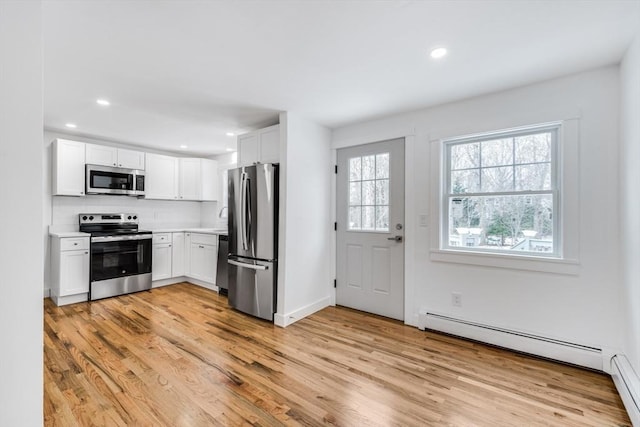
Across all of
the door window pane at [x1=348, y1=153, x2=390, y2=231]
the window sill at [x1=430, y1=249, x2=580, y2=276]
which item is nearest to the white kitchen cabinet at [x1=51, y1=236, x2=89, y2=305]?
the door window pane at [x1=348, y1=153, x2=390, y2=231]

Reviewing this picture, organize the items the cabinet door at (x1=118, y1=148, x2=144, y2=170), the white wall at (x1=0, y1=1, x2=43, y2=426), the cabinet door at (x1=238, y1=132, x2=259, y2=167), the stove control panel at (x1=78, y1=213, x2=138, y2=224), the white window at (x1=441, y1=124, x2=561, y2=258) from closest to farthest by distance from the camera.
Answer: the white wall at (x1=0, y1=1, x2=43, y2=426) < the white window at (x1=441, y1=124, x2=561, y2=258) < the cabinet door at (x1=238, y1=132, x2=259, y2=167) < the stove control panel at (x1=78, y1=213, x2=138, y2=224) < the cabinet door at (x1=118, y1=148, x2=144, y2=170)

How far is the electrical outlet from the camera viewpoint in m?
2.93

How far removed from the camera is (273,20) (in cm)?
174

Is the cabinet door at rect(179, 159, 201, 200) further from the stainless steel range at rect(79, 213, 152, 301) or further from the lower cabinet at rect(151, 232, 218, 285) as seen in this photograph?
the stainless steel range at rect(79, 213, 152, 301)

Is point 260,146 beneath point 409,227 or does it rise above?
above

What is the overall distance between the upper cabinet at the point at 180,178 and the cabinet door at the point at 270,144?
2281 mm

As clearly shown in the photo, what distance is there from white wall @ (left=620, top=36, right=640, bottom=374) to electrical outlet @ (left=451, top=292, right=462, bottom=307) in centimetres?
115

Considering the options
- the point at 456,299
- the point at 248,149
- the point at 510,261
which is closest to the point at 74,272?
the point at 248,149

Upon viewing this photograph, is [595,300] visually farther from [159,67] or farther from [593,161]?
[159,67]

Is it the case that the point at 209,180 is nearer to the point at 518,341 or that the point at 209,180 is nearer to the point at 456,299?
the point at 456,299

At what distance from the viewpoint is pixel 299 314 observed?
339 cm

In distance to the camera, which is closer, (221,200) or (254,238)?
(254,238)

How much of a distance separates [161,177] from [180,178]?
34 cm

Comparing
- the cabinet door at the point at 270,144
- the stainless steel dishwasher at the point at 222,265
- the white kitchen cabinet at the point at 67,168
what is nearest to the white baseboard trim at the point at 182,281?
the stainless steel dishwasher at the point at 222,265
